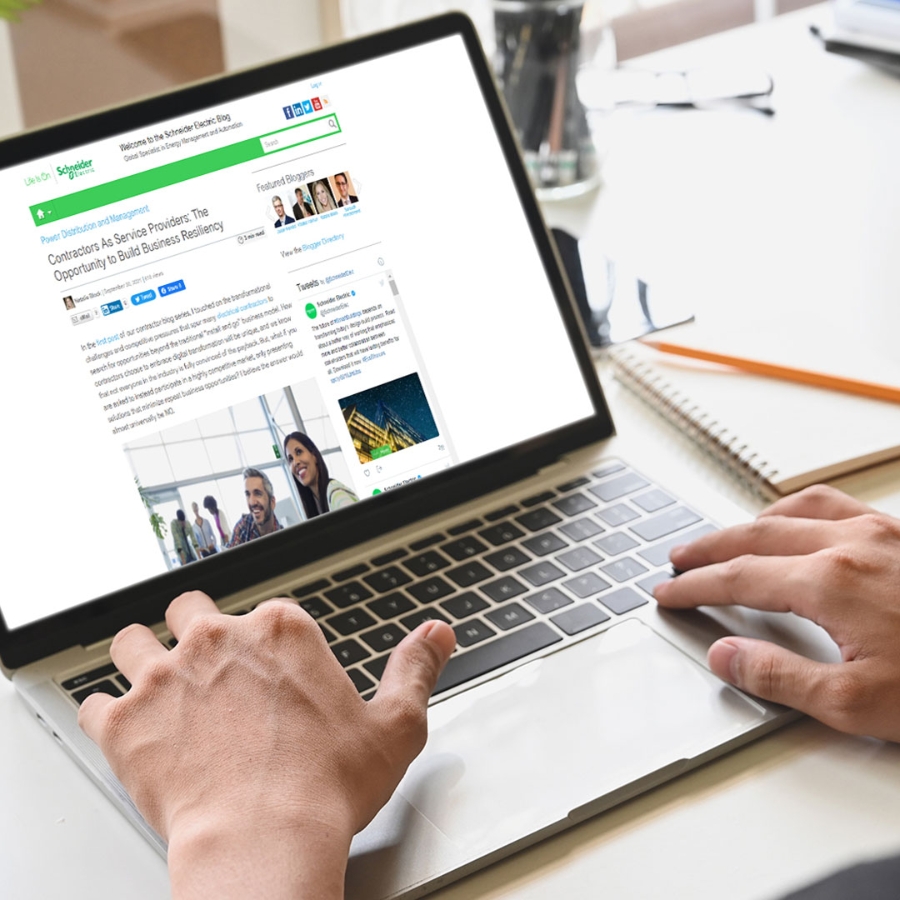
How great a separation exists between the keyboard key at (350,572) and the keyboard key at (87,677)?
0.47 feet

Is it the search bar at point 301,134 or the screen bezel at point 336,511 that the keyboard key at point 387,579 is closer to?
the screen bezel at point 336,511

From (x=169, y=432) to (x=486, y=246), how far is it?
247 mm

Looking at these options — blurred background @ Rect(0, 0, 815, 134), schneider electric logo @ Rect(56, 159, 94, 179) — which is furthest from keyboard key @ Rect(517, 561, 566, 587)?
blurred background @ Rect(0, 0, 815, 134)

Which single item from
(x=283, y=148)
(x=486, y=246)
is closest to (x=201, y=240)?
(x=283, y=148)

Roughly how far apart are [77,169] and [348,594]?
0.30 meters

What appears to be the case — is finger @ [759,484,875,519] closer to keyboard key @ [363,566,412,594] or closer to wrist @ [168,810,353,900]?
keyboard key @ [363,566,412,594]

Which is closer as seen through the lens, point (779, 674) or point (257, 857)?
point (257, 857)

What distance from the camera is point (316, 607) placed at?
2.32 ft

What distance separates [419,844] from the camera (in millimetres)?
548

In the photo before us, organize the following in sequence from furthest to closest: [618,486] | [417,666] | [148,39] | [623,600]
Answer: [148,39], [618,486], [623,600], [417,666]

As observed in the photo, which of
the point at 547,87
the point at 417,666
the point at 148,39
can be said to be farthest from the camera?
the point at 148,39

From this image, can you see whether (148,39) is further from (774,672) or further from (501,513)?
(774,672)

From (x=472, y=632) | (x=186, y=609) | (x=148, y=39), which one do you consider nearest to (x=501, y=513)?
(x=472, y=632)

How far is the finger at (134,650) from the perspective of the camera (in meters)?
0.61
